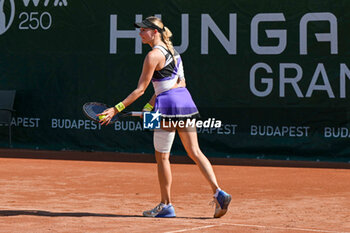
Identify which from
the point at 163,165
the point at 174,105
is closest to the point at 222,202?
the point at 163,165

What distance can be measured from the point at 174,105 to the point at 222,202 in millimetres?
892

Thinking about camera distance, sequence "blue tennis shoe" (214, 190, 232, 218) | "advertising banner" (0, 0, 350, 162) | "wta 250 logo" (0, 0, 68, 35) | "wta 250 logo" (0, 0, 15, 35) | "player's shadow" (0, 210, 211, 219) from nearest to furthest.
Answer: "blue tennis shoe" (214, 190, 232, 218)
"player's shadow" (0, 210, 211, 219)
"advertising banner" (0, 0, 350, 162)
"wta 250 logo" (0, 0, 68, 35)
"wta 250 logo" (0, 0, 15, 35)

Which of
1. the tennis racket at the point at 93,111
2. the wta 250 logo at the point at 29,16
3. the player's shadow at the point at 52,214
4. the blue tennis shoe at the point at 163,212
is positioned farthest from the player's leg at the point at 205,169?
the wta 250 logo at the point at 29,16

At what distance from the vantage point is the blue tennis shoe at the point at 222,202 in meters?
6.25

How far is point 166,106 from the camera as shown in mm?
6340

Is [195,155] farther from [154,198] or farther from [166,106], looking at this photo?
[154,198]

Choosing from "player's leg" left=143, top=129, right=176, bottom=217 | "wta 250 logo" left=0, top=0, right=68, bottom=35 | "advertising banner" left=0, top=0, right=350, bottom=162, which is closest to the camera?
"player's leg" left=143, top=129, right=176, bottom=217

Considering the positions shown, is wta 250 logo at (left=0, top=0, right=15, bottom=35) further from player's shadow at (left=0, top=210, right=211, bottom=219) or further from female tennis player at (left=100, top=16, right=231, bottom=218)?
female tennis player at (left=100, top=16, right=231, bottom=218)

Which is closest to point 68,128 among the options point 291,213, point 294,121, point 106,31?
point 106,31

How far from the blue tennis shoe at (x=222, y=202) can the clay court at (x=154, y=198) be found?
0.11 metres

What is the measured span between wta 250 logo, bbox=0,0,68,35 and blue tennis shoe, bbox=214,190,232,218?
29.7 ft

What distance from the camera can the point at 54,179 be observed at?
9797mm

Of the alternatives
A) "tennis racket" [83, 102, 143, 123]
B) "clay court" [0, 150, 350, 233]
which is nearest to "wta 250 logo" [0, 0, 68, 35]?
"clay court" [0, 150, 350, 233]

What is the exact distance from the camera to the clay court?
6039mm
